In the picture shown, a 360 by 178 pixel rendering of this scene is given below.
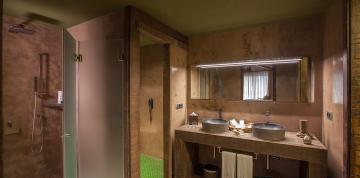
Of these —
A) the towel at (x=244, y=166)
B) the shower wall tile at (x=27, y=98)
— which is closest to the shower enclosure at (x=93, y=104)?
the shower wall tile at (x=27, y=98)

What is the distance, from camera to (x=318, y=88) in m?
2.10

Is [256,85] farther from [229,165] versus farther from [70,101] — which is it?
[70,101]

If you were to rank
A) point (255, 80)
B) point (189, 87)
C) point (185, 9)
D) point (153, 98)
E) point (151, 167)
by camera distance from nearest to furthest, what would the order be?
point (185, 9)
point (255, 80)
point (189, 87)
point (151, 167)
point (153, 98)

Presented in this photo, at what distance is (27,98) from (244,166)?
280 centimetres

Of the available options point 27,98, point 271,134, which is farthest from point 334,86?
point 27,98

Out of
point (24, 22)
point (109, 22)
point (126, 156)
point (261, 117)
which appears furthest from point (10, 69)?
point (261, 117)

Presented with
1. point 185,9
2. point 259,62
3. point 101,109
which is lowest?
point 101,109

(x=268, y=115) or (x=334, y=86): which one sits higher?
(x=334, y=86)

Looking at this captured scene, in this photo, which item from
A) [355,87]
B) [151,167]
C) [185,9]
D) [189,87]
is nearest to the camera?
[355,87]

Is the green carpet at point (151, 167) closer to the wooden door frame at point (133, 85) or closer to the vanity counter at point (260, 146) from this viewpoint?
the vanity counter at point (260, 146)

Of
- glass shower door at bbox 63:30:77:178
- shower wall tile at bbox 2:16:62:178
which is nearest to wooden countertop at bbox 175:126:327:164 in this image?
glass shower door at bbox 63:30:77:178

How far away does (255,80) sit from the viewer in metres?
2.45

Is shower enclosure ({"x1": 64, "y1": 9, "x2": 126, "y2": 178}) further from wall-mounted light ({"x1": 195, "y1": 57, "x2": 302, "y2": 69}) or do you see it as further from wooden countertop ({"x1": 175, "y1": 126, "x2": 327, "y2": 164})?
wall-mounted light ({"x1": 195, "y1": 57, "x2": 302, "y2": 69})

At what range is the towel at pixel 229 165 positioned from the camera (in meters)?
2.21
